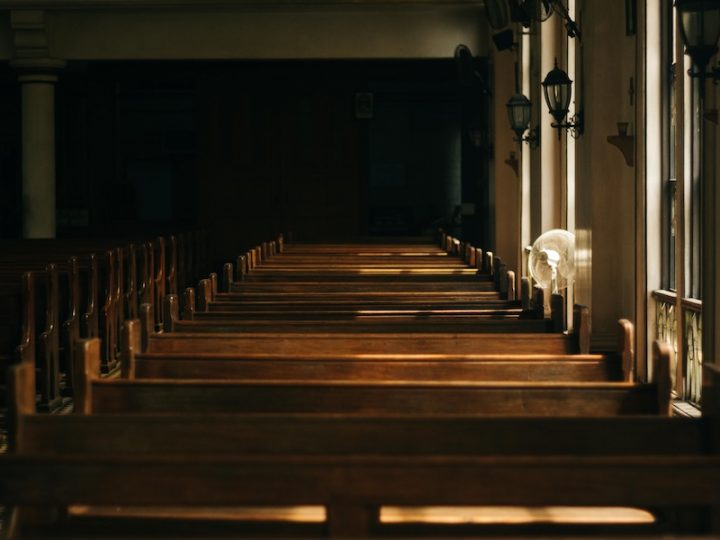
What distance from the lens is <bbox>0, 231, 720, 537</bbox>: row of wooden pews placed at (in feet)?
7.02

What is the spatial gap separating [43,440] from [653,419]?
138 cm

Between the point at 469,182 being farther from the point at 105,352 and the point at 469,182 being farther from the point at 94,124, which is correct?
the point at 105,352

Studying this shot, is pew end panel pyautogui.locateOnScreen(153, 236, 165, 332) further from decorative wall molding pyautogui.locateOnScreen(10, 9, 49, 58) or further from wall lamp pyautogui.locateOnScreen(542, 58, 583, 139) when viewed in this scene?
decorative wall molding pyautogui.locateOnScreen(10, 9, 49, 58)

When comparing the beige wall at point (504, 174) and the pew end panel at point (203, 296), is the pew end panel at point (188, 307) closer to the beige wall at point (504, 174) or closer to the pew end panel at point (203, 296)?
the pew end panel at point (203, 296)

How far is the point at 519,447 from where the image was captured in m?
2.54

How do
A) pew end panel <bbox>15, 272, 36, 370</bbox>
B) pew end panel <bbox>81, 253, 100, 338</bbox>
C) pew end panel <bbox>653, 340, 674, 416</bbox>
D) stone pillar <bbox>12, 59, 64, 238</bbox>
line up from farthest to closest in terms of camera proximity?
stone pillar <bbox>12, 59, 64, 238</bbox>, pew end panel <bbox>81, 253, 100, 338</bbox>, pew end panel <bbox>15, 272, 36, 370</bbox>, pew end panel <bbox>653, 340, 674, 416</bbox>

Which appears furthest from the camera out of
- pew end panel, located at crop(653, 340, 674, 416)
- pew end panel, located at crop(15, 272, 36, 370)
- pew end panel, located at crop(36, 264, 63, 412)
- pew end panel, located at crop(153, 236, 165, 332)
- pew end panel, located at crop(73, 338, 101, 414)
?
pew end panel, located at crop(153, 236, 165, 332)

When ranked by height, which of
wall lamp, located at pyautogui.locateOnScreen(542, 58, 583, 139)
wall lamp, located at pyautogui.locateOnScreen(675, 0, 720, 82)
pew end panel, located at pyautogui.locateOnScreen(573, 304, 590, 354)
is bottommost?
pew end panel, located at pyautogui.locateOnScreen(573, 304, 590, 354)

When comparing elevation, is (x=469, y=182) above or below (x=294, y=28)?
below

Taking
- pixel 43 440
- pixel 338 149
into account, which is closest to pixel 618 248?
pixel 43 440

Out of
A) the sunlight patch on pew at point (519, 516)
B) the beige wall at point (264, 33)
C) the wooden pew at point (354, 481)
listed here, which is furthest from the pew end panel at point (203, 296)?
the beige wall at point (264, 33)

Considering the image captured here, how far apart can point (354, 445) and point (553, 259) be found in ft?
20.9

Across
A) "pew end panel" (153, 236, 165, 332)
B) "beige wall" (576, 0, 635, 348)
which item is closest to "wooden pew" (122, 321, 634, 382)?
"beige wall" (576, 0, 635, 348)

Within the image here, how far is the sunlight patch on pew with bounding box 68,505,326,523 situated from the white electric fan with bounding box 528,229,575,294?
6.00 meters
